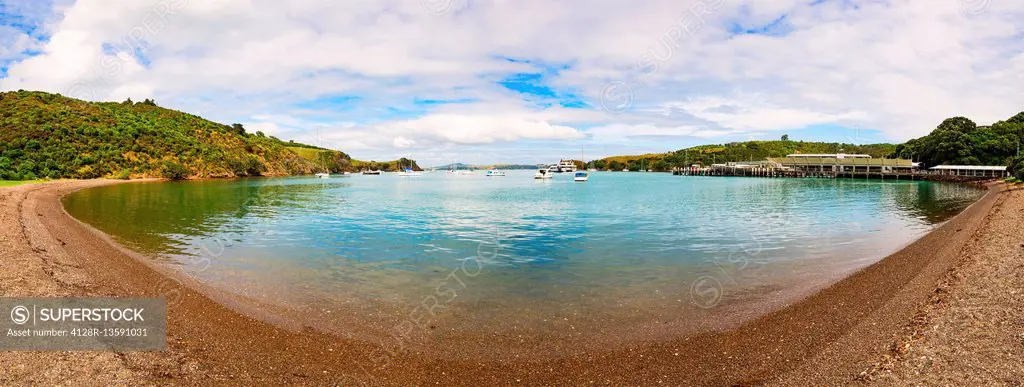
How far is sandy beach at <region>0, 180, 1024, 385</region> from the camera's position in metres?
8.43

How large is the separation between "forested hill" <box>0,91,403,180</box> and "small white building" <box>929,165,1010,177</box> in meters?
200

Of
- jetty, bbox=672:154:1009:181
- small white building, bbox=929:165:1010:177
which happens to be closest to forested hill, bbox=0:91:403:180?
small white building, bbox=929:165:1010:177

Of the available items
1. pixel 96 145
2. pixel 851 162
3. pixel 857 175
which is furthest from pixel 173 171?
pixel 851 162

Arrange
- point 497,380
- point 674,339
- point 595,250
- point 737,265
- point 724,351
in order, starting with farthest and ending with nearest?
point 595,250 → point 737,265 → point 674,339 → point 724,351 → point 497,380

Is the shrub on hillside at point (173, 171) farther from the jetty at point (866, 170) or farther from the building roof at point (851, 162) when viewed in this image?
the building roof at point (851, 162)

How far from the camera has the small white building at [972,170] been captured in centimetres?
11069

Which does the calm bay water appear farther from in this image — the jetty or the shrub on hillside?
the jetty

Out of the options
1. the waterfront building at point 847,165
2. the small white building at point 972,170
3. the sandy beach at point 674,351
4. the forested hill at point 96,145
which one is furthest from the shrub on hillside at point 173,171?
the waterfront building at point 847,165

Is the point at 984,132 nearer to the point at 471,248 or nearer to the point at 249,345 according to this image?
the point at 471,248

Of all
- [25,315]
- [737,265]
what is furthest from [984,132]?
[25,315]

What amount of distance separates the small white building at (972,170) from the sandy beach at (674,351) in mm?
132469

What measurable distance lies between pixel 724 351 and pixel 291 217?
3957 centimetres

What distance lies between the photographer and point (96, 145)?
120 meters

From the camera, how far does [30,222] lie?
2839 cm
